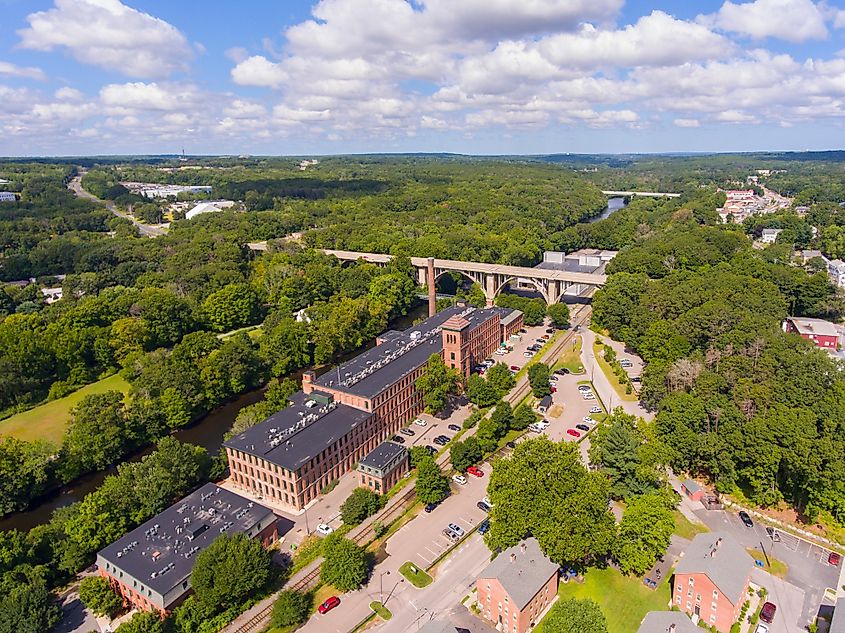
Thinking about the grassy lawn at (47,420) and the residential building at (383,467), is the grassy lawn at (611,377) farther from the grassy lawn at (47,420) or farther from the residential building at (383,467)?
the grassy lawn at (47,420)

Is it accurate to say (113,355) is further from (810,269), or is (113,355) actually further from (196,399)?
(810,269)

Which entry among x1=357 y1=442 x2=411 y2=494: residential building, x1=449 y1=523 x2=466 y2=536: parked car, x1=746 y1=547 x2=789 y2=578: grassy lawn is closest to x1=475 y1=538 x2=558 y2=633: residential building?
x1=449 y1=523 x2=466 y2=536: parked car

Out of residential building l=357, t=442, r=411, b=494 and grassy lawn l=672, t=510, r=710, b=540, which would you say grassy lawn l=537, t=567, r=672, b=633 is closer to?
grassy lawn l=672, t=510, r=710, b=540

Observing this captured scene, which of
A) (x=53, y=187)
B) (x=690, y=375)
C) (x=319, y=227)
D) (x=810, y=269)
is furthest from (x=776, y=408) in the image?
(x=53, y=187)

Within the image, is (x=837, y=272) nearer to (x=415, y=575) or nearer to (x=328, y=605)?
(x=415, y=575)

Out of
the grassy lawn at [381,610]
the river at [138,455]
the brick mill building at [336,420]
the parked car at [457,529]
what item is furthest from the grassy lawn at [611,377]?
the grassy lawn at [381,610]

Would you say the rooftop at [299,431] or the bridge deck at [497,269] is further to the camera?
the bridge deck at [497,269]
